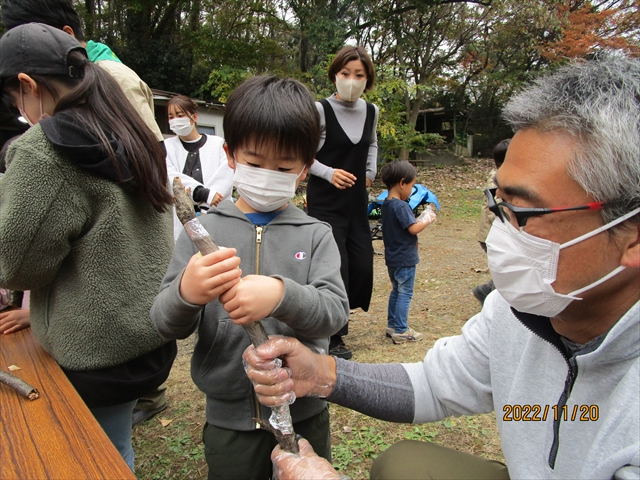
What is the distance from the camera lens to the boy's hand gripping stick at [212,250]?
49.7 inches

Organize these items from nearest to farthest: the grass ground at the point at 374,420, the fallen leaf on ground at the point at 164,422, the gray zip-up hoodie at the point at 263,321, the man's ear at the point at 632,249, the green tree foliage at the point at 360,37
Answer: the man's ear at the point at 632,249, the gray zip-up hoodie at the point at 263,321, the grass ground at the point at 374,420, the fallen leaf on ground at the point at 164,422, the green tree foliage at the point at 360,37

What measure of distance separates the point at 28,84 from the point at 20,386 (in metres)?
1.14

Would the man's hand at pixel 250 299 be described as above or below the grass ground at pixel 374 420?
above

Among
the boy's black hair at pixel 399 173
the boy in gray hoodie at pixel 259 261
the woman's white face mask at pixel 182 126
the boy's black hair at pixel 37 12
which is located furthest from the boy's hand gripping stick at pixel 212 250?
the boy's black hair at pixel 399 173

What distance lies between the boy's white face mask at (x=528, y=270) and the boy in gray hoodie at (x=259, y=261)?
0.55 metres

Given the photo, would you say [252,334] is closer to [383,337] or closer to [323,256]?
[323,256]

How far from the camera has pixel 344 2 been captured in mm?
16172

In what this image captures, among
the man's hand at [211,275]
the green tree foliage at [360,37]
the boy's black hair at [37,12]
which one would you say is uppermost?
the green tree foliage at [360,37]

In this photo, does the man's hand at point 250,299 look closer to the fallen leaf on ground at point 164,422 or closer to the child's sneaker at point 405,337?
the fallen leaf on ground at point 164,422

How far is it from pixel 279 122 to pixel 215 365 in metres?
0.89

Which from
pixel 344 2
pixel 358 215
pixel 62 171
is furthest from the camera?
pixel 344 2

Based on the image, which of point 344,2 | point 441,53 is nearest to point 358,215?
point 344,2

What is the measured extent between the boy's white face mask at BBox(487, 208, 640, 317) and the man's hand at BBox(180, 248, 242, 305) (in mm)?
775
